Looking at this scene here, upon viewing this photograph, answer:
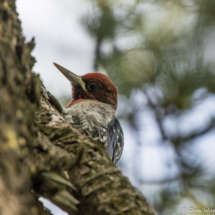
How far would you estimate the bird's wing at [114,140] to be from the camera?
2.75 metres

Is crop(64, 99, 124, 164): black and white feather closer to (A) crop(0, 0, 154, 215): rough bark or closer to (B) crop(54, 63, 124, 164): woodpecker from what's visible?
(B) crop(54, 63, 124, 164): woodpecker

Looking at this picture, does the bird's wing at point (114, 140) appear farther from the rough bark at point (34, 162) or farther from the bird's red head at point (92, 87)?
the rough bark at point (34, 162)

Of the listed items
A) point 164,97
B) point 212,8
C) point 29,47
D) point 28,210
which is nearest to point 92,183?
point 28,210

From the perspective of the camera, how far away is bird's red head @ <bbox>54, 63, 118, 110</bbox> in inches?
133

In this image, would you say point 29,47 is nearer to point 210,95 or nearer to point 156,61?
point 156,61

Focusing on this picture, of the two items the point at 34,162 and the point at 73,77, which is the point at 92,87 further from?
the point at 34,162

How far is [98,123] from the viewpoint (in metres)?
2.69

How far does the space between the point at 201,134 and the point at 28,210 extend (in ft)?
9.66

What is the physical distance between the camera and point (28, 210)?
2.99ft

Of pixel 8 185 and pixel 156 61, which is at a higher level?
pixel 156 61

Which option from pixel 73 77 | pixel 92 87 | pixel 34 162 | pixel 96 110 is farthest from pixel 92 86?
pixel 34 162

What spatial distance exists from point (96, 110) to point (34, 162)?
6.23 ft

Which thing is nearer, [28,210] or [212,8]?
[28,210]

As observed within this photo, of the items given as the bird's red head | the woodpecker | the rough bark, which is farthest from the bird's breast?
the rough bark
